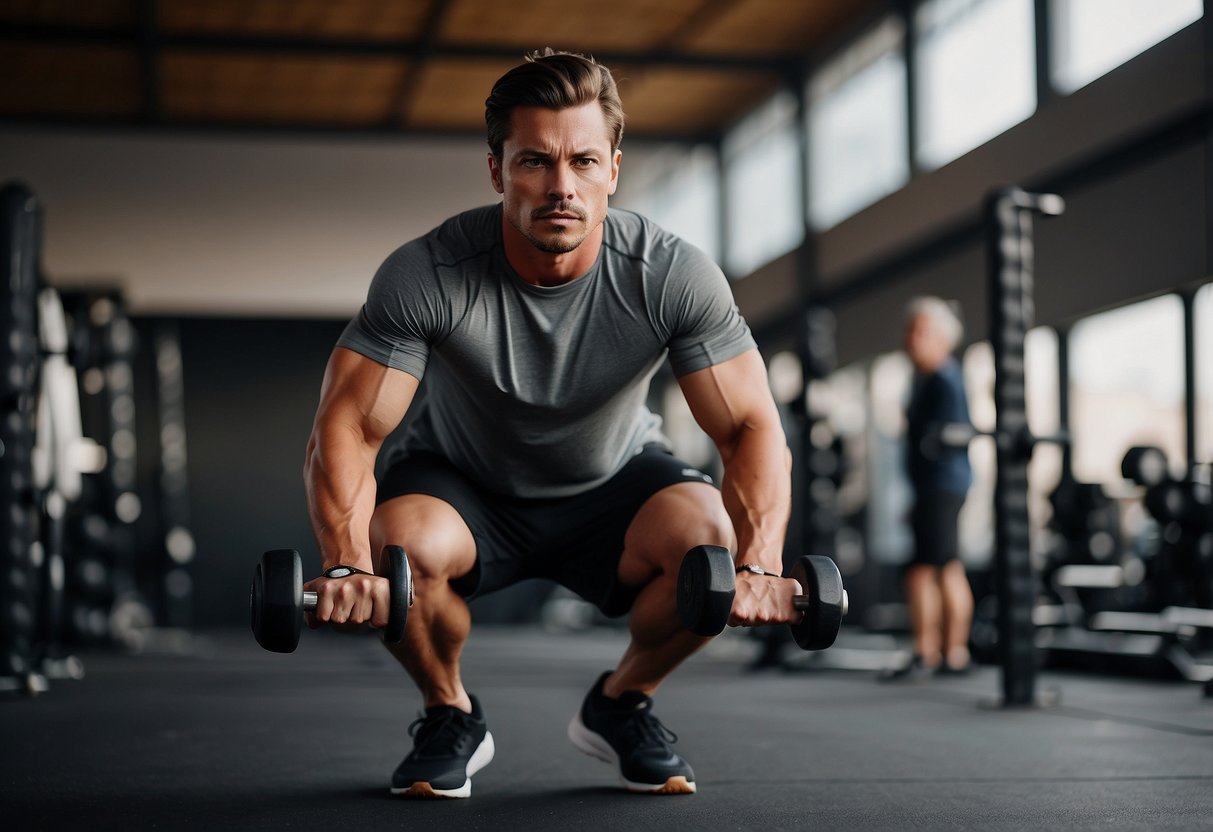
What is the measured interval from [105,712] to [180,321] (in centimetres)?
729

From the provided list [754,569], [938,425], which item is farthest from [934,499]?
A: [754,569]

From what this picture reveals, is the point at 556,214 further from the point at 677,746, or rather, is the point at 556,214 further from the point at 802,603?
the point at 677,746

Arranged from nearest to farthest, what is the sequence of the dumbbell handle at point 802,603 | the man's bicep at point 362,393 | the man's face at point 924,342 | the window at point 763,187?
1. the dumbbell handle at point 802,603
2. the man's bicep at point 362,393
3. the man's face at point 924,342
4. the window at point 763,187

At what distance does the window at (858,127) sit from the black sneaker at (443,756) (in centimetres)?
506

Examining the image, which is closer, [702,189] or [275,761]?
[275,761]

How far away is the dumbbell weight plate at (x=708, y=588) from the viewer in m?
1.50

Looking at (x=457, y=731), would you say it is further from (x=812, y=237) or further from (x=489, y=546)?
(x=812, y=237)

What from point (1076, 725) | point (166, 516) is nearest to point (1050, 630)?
point (1076, 725)

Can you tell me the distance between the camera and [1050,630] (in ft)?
16.1

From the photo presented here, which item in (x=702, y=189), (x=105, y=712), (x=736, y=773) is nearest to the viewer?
(x=736, y=773)

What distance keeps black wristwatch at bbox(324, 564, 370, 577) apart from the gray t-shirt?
0.28 meters

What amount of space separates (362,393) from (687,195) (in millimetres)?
8013

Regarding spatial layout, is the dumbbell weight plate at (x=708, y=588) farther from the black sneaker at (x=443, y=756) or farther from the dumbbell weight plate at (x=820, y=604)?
the black sneaker at (x=443, y=756)

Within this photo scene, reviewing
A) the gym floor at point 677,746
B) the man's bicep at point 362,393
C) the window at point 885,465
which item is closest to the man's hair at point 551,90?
the man's bicep at point 362,393
